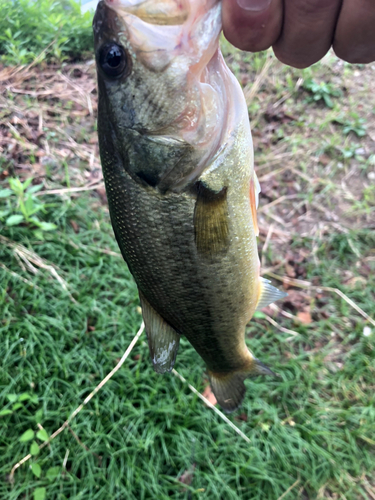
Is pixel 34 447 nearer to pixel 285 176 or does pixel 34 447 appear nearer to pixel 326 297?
pixel 326 297

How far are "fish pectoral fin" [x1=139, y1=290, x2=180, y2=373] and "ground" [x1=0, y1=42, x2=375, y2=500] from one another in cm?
131

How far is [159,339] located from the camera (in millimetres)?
1345

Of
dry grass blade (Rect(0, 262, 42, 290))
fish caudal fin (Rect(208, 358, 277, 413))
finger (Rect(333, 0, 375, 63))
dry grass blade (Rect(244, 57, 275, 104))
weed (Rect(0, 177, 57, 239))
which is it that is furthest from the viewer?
dry grass blade (Rect(244, 57, 275, 104))

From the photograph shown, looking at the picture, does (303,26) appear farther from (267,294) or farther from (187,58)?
(267,294)

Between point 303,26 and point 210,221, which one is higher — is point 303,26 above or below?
above

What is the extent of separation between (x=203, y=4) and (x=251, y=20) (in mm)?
134

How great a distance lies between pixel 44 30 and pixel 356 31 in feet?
14.2

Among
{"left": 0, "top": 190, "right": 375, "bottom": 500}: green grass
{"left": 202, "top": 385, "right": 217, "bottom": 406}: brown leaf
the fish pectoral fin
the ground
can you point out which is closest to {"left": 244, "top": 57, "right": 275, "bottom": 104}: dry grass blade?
the ground

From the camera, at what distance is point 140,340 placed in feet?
8.89

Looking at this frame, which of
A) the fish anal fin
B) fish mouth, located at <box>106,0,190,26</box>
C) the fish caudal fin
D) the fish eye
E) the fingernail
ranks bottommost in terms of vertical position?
the fish caudal fin

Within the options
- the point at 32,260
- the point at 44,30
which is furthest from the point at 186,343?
the point at 44,30

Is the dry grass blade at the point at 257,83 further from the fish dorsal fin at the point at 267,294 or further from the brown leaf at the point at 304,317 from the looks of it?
the fish dorsal fin at the point at 267,294

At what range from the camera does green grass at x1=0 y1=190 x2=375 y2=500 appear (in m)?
2.32

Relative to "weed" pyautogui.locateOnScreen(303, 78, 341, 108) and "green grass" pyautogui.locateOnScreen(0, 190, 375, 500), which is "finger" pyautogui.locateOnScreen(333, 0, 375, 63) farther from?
"weed" pyautogui.locateOnScreen(303, 78, 341, 108)
